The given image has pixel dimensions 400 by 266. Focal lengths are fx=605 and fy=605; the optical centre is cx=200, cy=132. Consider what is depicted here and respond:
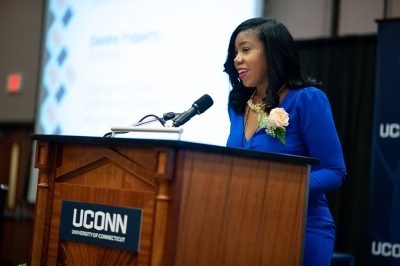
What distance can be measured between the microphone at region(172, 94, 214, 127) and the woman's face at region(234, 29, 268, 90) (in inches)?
6.4

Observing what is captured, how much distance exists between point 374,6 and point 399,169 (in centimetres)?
153

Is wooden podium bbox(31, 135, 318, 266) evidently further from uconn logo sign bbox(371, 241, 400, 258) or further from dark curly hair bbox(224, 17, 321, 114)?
uconn logo sign bbox(371, 241, 400, 258)

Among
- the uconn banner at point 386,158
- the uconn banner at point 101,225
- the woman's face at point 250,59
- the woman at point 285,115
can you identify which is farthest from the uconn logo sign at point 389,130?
the uconn banner at point 101,225

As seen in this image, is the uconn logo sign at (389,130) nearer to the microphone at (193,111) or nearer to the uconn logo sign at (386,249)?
the uconn logo sign at (386,249)

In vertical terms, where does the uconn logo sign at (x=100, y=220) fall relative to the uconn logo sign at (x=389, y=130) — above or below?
below

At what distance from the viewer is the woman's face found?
2.13 m

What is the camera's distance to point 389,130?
13.2 feet

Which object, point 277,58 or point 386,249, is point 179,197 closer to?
point 277,58

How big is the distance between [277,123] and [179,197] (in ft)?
1.79

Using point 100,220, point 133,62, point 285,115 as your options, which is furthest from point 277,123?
point 133,62

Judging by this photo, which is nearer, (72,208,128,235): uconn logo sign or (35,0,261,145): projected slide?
(72,208,128,235): uconn logo sign

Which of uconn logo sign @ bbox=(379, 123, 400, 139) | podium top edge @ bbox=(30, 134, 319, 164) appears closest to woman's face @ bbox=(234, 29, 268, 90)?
podium top edge @ bbox=(30, 134, 319, 164)

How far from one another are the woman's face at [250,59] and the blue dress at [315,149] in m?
0.15

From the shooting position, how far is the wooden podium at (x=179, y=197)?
61.4 inches
